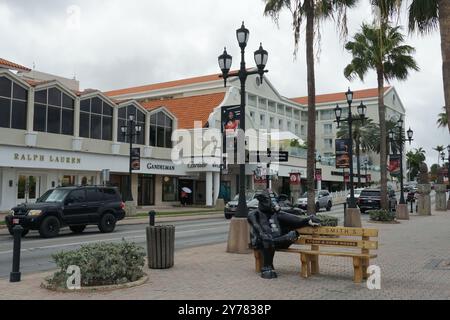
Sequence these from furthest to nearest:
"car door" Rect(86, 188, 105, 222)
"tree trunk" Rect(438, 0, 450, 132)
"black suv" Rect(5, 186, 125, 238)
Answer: "car door" Rect(86, 188, 105, 222)
"black suv" Rect(5, 186, 125, 238)
"tree trunk" Rect(438, 0, 450, 132)

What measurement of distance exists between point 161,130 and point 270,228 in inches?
1401

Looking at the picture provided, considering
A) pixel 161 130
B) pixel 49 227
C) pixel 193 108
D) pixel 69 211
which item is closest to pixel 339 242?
pixel 49 227

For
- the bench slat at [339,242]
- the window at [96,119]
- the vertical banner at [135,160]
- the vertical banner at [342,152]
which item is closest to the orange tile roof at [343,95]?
the window at [96,119]

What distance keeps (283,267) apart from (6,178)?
84.8ft

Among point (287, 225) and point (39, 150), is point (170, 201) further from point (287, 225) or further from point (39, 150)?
point (287, 225)

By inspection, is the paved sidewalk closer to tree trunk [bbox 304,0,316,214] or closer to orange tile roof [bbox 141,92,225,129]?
tree trunk [bbox 304,0,316,214]

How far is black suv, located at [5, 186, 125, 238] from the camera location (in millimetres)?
17891

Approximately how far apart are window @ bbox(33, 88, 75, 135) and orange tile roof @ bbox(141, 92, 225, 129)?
13.5 meters

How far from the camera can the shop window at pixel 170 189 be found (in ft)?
148

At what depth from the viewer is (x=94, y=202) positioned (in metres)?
19.9

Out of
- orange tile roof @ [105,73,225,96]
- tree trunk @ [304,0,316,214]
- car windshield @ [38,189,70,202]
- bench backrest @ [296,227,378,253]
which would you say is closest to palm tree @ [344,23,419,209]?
tree trunk @ [304,0,316,214]

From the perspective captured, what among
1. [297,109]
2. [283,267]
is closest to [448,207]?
[283,267]

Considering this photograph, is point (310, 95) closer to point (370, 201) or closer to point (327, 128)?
point (370, 201)

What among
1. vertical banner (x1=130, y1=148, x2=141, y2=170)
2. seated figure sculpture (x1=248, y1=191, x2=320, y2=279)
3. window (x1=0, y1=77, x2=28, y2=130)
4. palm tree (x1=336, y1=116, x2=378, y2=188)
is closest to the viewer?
seated figure sculpture (x1=248, y1=191, x2=320, y2=279)
